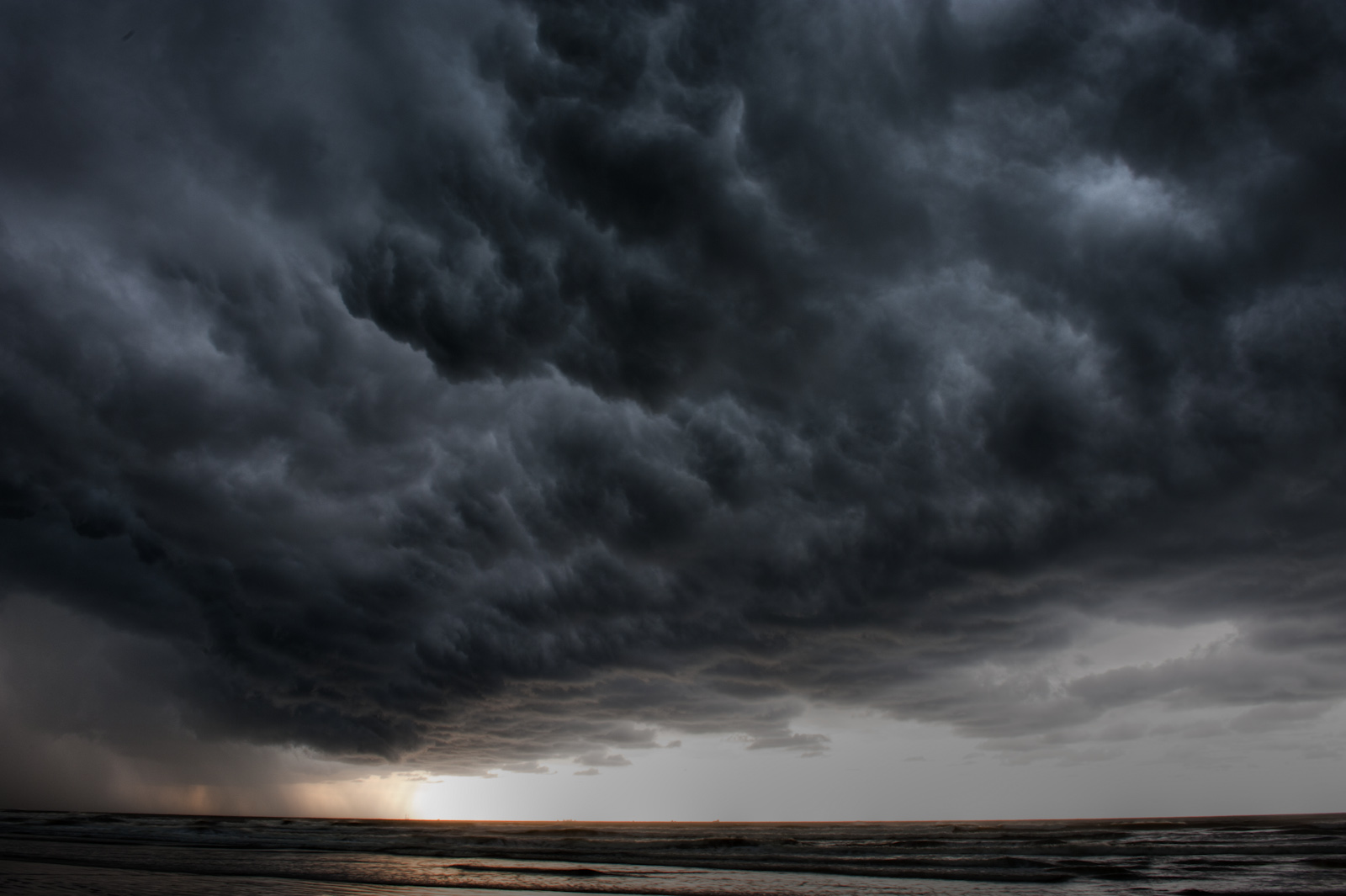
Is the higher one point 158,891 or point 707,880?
point 158,891

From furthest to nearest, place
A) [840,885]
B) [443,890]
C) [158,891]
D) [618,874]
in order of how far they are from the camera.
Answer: [618,874], [840,885], [443,890], [158,891]

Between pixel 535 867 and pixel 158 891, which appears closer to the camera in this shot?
pixel 158 891

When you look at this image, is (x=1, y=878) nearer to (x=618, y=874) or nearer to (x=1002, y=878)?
(x=618, y=874)

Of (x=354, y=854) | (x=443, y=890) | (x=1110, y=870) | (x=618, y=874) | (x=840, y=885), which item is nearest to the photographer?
(x=443, y=890)

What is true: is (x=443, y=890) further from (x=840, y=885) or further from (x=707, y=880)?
(x=840, y=885)

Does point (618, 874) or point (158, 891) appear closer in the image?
point (158, 891)

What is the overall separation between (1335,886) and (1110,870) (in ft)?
31.0

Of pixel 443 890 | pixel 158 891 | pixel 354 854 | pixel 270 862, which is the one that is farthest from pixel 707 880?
pixel 354 854

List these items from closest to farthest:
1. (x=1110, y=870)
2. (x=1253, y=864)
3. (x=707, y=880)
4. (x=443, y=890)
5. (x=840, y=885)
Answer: (x=443, y=890)
(x=840, y=885)
(x=707, y=880)
(x=1110, y=870)
(x=1253, y=864)

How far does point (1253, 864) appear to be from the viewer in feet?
132

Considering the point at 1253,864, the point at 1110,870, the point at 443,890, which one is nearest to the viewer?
the point at 443,890

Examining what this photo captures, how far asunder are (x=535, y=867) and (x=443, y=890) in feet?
47.6

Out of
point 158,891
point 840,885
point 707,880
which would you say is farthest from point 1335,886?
point 158,891

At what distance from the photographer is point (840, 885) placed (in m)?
27.6
